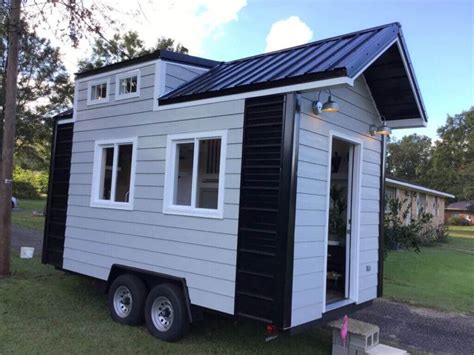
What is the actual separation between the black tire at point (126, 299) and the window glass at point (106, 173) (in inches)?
52.1

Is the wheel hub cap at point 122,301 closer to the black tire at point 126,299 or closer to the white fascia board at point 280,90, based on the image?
the black tire at point 126,299

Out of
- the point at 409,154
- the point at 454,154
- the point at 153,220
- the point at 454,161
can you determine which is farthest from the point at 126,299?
the point at 409,154

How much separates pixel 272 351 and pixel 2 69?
18923 mm

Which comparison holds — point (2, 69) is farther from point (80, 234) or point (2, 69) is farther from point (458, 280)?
point (458, 280)

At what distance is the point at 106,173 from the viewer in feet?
21.1

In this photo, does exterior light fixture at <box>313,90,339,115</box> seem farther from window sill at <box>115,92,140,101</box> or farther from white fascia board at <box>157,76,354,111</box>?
window sill at <box>115,92,140,101</box>

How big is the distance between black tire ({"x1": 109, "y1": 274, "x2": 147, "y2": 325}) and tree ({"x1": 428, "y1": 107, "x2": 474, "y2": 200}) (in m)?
46.3

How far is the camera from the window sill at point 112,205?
19.0ft

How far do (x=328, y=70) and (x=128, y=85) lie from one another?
10.8 ft

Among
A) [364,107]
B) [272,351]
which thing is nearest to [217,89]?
[364,107]

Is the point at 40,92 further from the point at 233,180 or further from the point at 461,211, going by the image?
the point at 461,211

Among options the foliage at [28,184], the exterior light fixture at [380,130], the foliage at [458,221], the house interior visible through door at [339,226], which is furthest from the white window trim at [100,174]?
the foliage at [458,221]

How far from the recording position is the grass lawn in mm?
7742

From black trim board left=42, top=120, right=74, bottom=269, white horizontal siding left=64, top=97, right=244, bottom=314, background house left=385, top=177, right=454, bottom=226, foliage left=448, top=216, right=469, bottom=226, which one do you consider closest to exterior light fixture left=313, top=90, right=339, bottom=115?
white horizontal siding left=64, top=97, right=244, bottom=314
